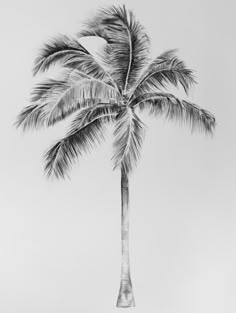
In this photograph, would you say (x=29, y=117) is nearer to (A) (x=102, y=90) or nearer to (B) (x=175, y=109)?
(A) (x=102, y=90)

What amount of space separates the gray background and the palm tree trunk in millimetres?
29

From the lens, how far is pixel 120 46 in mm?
3025

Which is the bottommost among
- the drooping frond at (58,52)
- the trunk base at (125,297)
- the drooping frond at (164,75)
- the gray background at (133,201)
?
the trunk base at (125,297)

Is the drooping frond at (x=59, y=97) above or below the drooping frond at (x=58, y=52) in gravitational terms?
below

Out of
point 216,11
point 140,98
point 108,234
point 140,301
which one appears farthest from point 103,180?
point 216,11

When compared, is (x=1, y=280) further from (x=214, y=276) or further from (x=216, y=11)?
(x=216, y=11)

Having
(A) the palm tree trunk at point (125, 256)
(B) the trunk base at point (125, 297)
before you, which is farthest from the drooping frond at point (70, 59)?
(B) the trunk base at point (125, 297)

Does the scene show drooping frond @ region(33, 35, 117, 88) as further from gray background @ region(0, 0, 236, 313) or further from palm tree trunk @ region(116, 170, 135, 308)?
palm tree trunk @ region(116, 170, 135, 308)

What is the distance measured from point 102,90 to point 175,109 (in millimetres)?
395

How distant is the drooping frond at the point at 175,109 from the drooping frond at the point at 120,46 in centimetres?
12

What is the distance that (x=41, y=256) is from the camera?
2.96 meters

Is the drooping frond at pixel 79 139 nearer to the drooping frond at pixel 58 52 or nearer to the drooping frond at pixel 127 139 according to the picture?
the drooping frond at pixel 127 139

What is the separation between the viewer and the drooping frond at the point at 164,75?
3.04 m

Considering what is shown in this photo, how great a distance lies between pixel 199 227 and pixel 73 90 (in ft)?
3.21
